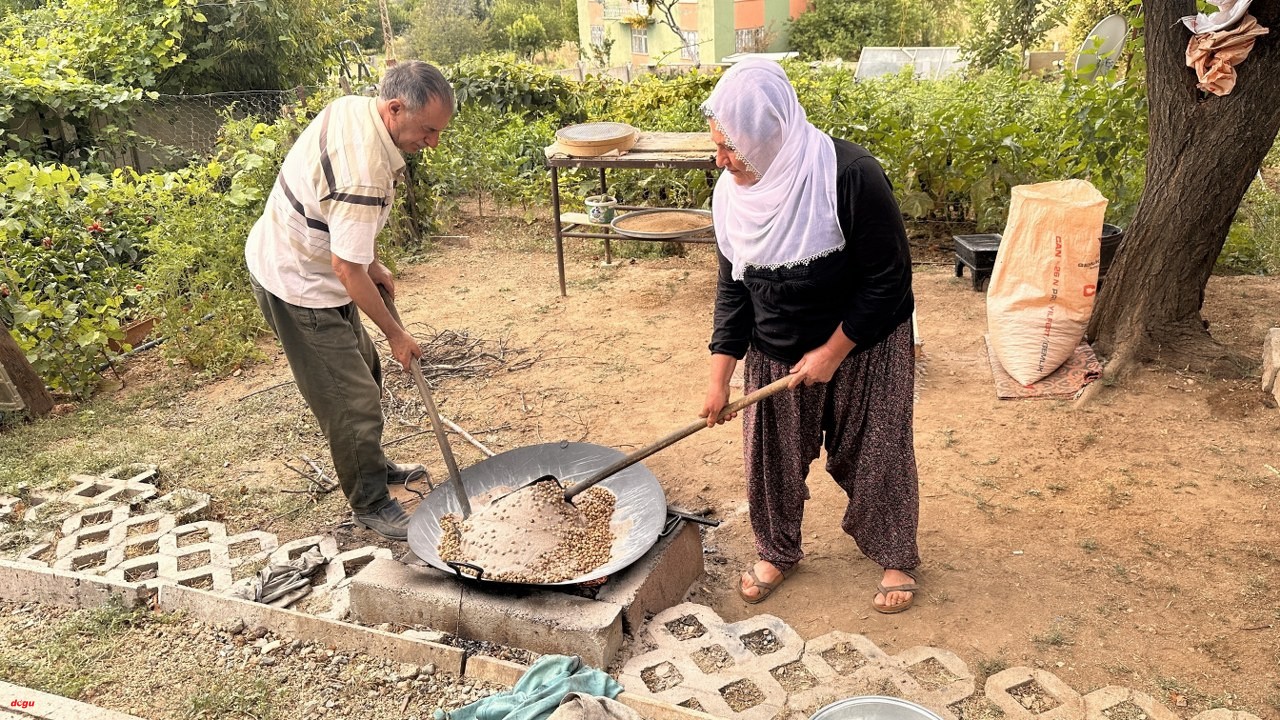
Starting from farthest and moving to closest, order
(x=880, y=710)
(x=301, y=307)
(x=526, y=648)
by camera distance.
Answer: (x=301, y=307) → (x=526, y=648) → (x=880, y=710)

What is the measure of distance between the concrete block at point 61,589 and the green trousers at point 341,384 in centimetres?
79

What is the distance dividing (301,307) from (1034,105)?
5.54m

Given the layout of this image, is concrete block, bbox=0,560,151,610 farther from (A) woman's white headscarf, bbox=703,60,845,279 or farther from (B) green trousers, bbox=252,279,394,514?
(A) woman's white headscarf, bbox=703,60,845,279

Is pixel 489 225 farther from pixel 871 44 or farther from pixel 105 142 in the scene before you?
pixel 871 44

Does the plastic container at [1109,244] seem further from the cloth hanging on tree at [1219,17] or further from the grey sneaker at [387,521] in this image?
the grey sneaker at [387,521]

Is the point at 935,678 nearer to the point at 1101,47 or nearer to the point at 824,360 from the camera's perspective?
the point at 824,360

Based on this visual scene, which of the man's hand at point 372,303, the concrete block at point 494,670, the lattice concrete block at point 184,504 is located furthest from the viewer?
the lattice concrete block at point 184,504

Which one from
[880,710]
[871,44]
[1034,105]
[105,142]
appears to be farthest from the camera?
[871,44]

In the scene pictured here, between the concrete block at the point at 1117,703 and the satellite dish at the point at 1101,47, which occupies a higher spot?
the satellite dish at the point at 1101,47

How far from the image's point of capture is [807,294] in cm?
233

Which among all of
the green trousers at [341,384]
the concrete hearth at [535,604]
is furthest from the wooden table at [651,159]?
the concrete hearth at [535,604]

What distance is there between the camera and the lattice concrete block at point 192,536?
A: 10.9ft

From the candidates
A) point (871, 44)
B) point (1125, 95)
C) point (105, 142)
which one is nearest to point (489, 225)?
point (105, 142)

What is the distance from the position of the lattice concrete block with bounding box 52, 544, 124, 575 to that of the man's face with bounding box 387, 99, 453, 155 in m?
1.96
